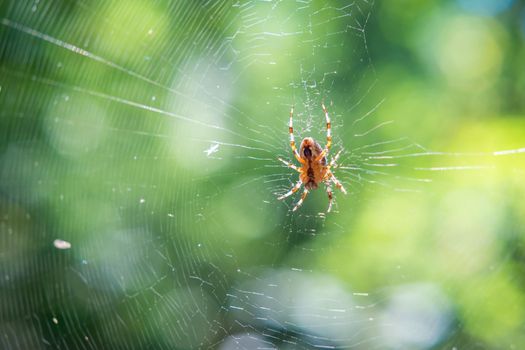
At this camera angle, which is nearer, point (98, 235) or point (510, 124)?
point (510, 124)

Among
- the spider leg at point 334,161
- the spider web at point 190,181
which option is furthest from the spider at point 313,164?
the spider web at point 190,181

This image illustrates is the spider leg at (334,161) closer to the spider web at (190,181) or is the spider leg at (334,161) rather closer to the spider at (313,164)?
the spider at (313,164)

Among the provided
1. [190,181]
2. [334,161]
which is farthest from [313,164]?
[190,181]

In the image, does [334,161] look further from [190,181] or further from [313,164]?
[190,181]

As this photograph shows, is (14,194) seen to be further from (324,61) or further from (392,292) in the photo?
(392,292)

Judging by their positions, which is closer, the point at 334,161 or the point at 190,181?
the point at 334,161

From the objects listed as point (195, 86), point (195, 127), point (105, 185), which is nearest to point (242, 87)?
point (195, 127)

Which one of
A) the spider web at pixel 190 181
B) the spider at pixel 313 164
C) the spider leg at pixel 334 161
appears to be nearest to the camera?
the spider at pixel 313 164

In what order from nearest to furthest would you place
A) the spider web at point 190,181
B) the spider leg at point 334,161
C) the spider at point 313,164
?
the spider at point 313,164
the spider leg at point 334,161
the spider web at point 190,181
